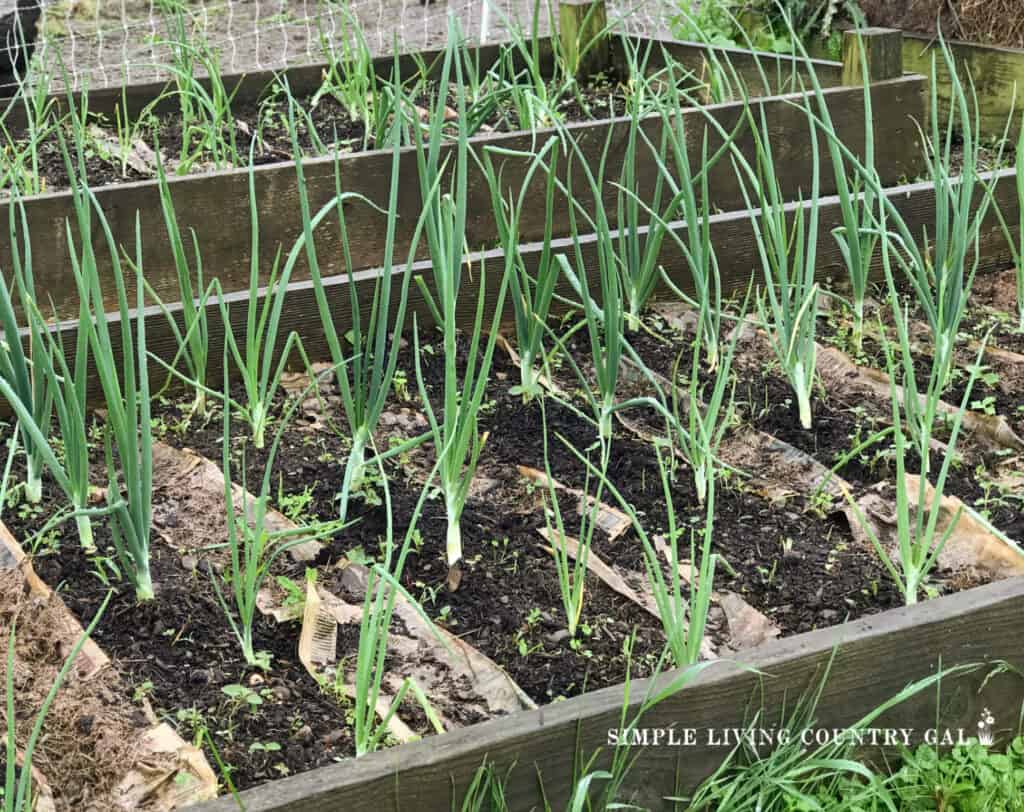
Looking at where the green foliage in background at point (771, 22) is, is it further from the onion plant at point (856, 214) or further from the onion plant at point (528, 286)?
the onion plant at point (528, 286)

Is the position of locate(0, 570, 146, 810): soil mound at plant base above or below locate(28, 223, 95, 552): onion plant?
below

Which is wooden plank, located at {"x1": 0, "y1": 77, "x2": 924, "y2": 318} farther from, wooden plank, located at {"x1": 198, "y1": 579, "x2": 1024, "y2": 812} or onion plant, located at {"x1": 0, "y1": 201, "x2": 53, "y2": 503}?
wooden plank, located at {"x1": 198, "y1": 579, "x2": 1024, "y2": 812}

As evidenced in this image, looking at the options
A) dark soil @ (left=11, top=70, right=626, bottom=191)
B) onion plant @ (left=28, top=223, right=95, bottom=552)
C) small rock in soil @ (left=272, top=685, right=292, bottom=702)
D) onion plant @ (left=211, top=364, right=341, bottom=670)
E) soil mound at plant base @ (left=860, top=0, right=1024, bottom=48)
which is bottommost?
small rock in soil @ (left=272, top=685, right=292, bottom=702)

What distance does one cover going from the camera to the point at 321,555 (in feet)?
6.30

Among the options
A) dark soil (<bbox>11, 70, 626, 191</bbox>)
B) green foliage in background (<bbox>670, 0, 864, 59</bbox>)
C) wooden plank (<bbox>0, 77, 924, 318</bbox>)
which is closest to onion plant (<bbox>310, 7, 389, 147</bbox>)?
dark soil (<bbox>11, 70, 626, 191</bbox>)

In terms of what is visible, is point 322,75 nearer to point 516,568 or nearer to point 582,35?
point 582,35

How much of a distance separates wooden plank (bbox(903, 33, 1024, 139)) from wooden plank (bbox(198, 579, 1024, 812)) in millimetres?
2864

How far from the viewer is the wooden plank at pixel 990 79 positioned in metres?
4.11

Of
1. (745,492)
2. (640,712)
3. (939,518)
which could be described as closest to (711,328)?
(745,492)

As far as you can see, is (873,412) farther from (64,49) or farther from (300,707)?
(64,49)

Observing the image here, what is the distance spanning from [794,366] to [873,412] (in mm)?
194

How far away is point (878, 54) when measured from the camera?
3615 mm

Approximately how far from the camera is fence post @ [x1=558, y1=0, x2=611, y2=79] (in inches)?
174

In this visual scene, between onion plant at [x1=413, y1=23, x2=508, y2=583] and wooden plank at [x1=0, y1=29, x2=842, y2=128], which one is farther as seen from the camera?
wooden plank at [x1=0, y1=29, x2=842, y2=128]
